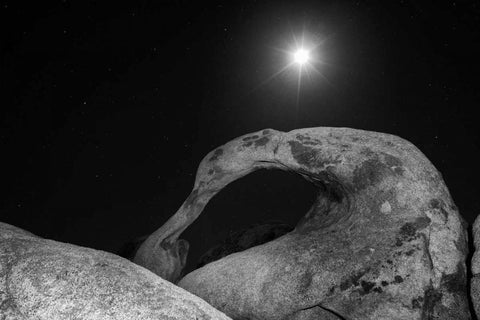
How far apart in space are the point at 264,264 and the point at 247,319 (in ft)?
2.32

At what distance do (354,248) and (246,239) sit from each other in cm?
463

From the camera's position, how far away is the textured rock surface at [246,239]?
806cm

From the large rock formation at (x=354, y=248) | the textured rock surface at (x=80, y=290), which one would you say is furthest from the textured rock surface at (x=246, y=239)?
the textured rock surface at (x=80, y=290)

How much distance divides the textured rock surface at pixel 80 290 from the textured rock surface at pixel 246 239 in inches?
216

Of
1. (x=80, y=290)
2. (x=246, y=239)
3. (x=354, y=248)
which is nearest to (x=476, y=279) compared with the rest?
(x=354, y=248)

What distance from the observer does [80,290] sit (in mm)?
2479

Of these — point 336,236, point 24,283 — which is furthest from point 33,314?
point 336,236

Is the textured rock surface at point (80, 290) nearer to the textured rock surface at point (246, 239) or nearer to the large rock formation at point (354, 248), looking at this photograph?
the large rock formation at point (354, 248)

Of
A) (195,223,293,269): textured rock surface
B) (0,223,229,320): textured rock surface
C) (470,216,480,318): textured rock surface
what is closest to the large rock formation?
(470,216,480,318): textured rock surface

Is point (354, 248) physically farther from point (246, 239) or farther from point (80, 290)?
point (246, 239)

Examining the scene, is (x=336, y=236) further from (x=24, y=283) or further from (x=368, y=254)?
(x=24, y=283)

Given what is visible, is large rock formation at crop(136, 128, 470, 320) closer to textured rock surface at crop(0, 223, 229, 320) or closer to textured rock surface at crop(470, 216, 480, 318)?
textured rock surface at crop(470, 216, 480, 318)

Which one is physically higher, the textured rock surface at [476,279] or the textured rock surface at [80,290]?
the textured rock surface at [476,279]

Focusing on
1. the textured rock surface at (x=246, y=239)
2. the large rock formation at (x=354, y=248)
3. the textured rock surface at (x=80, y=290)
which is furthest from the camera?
the textured rock surface at (x=246, y=239)
